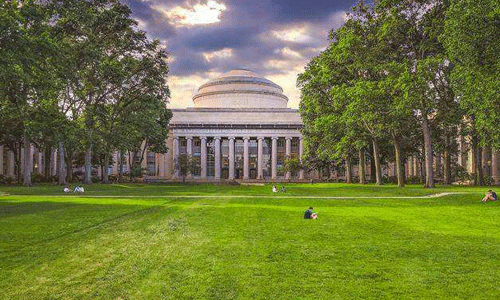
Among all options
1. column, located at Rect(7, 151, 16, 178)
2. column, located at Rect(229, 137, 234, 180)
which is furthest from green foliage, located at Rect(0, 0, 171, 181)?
column, located at Rect(229, 137, 234, 180)

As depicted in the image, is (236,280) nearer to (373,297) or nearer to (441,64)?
(373,297)

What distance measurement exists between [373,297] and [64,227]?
10188 millimetres

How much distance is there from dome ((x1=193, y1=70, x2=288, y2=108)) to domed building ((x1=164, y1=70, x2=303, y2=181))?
5566 millimetres

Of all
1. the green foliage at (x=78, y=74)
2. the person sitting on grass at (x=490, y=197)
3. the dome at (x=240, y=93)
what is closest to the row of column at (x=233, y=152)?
the dome at (x=240, y=93)

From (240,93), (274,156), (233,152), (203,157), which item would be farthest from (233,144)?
(240,93)

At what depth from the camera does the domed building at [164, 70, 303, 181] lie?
105 metres

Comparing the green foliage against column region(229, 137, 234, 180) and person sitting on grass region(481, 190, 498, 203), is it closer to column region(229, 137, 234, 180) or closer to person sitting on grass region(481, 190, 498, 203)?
person sitting on grass region(481, 190, 498, 203)

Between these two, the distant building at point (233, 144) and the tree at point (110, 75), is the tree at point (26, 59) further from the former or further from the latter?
the distant building at point (233, 144)

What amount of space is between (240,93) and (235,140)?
615 inches

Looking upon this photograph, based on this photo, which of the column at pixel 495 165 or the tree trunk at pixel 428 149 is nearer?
the tree trunk at pixel 428 149

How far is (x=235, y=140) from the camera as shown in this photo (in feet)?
357

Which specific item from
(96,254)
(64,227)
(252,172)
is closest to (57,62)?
(64,227)

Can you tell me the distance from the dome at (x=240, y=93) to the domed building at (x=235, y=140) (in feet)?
18.3

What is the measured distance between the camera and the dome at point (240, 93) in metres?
117
